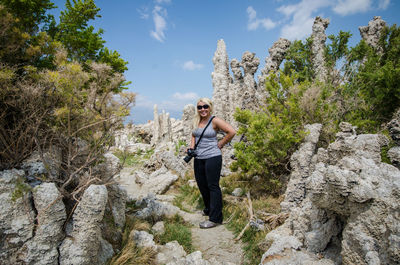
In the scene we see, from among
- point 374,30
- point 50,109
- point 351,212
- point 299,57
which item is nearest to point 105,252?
point 50,109

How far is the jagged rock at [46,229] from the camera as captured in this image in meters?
2.38

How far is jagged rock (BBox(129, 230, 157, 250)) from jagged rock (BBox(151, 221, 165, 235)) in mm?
347

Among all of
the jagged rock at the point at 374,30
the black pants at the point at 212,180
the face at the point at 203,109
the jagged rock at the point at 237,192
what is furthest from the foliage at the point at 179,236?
the jagged rock at the point at 374,30

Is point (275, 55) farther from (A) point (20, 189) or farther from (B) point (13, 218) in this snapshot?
(B) point (13, 218)

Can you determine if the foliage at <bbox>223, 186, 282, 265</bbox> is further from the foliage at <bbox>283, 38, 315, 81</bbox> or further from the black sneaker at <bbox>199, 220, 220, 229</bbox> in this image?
the foliage at <bbox>283, 38, 315, 81</bbox>

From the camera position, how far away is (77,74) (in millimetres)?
3645

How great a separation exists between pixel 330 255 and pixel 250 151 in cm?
328

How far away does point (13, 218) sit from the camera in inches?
96.0

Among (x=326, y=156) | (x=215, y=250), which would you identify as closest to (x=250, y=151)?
(x=326, y=156)

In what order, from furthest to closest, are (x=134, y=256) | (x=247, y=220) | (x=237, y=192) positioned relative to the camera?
(x=237, y=192)
(x=247, y=220)
(x=134, y=256)

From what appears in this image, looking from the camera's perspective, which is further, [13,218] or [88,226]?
[88,226]

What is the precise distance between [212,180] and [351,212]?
2090 millimetres

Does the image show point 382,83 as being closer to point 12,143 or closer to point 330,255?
point 330,255

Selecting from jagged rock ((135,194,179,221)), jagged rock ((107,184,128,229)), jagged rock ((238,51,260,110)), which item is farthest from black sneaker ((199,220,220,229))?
jagged rock ((238,51,260,110))
